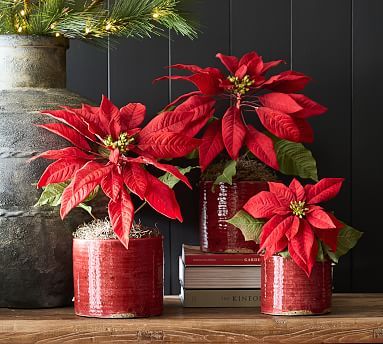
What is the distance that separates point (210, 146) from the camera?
149 cm

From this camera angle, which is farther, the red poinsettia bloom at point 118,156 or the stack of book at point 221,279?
the stack of book at point 221,279

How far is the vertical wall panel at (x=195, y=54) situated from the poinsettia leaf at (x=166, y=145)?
360 millimetres

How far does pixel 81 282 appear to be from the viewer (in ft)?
4.52

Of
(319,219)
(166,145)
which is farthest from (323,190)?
(166,145)

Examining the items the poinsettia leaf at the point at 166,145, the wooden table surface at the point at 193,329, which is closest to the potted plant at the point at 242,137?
the poinsettia leaf at the point at 166,145

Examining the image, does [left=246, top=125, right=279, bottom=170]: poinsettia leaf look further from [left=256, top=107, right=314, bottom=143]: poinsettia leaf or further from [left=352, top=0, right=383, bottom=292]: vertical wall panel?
[left=352, top=0, right=383, bottom=292]: vertical wall panel

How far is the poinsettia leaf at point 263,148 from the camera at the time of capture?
4.83ft

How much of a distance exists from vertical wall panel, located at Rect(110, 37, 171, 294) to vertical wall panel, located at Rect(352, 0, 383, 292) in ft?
1.32

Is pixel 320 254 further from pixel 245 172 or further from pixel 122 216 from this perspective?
pixel 122 216

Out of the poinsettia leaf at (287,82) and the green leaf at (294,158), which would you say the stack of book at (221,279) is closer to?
the green leaf at (294,158)

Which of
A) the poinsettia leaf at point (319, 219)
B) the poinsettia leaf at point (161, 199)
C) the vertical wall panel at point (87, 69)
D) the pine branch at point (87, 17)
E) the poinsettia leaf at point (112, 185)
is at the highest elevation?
the pine branch at point (87, 17)

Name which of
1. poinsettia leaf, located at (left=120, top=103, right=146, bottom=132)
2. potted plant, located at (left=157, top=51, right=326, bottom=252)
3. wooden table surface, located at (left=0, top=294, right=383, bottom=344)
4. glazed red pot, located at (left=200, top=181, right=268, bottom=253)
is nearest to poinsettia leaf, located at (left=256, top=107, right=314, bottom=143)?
potted plant, located at (left=157, top=51, right=326, bottom=252)

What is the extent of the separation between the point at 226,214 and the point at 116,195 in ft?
0.86

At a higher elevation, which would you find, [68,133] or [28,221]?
[68,133]
